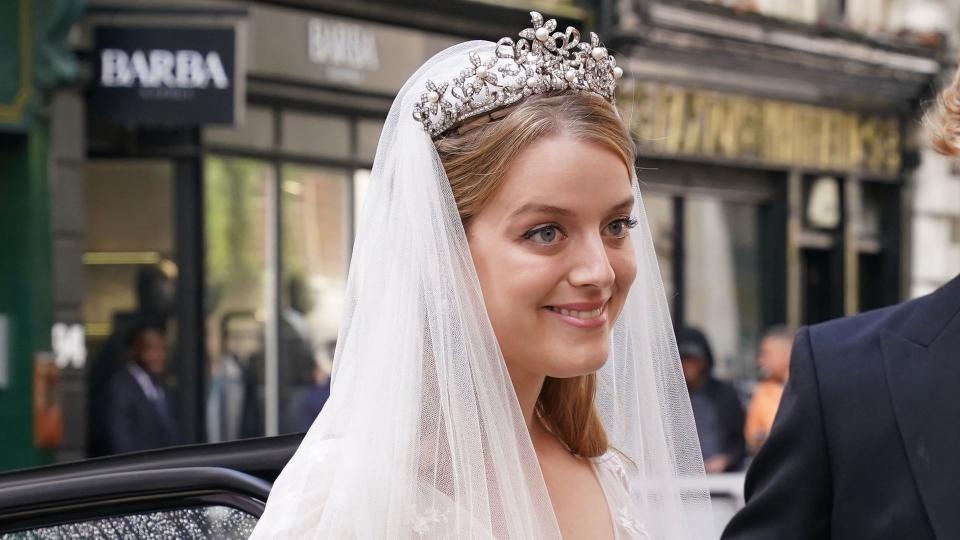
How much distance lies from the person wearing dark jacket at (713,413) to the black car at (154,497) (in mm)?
6938

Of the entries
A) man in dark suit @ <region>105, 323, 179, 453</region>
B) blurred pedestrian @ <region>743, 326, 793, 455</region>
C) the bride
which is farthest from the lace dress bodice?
man in dark suit @ <region>105, 323, 179, 453</region>

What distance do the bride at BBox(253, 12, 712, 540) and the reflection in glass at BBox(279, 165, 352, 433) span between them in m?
11.1

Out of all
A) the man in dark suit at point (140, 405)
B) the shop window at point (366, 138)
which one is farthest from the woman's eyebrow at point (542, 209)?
the shop window at point (366, 138)

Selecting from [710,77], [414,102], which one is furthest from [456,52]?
[710,77]

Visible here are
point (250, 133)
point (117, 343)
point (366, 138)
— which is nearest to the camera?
point (117, 343)

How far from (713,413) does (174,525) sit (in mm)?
7350

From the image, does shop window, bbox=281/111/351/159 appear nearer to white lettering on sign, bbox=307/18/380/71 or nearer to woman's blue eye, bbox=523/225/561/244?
white lettering on sign, bbox=307/18/380/71

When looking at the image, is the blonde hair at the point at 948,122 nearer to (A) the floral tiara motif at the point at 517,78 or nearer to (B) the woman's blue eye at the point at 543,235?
(A) the floral tiara motif at the point at 517,78

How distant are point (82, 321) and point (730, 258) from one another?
9.30 meters

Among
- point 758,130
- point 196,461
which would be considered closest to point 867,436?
point 196,461

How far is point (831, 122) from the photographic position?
20.9 meters

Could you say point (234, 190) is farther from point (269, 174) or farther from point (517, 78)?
point (517, 78)

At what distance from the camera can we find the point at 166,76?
1196 cm

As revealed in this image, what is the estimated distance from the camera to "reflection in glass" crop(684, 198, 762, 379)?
Answer: 1889cm
